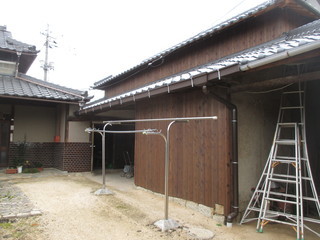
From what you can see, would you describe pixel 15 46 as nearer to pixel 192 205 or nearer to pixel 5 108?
pixel 5 108

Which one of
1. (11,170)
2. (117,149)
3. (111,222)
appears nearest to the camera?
(111,222)

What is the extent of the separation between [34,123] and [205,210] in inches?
339

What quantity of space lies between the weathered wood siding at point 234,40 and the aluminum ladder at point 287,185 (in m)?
1.48

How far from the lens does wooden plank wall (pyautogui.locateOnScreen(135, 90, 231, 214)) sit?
14.9ft

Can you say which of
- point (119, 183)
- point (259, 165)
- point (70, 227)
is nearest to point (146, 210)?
point (70, 227)

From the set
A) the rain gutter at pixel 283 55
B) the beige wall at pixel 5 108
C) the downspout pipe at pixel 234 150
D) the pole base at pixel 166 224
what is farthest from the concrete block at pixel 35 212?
the beige wall at pixel 5 108

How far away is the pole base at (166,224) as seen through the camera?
399 centimetres

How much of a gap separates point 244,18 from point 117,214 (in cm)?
490

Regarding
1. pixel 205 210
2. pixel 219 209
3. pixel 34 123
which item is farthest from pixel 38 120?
pixel 219 209

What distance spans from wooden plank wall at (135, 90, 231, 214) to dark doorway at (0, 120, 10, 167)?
6.45 meters

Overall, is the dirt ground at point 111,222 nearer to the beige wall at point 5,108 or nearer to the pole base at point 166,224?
the pole base at point 166,224

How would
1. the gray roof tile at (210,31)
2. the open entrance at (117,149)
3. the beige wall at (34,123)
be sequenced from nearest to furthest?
the gray roof tile at (210,31) → the beige wall at (34,123) → the open entrance at (117,149)

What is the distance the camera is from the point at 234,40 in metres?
6.31

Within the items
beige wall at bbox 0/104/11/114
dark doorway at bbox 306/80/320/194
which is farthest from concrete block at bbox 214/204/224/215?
beige wall at bbox 0/104/11/114
